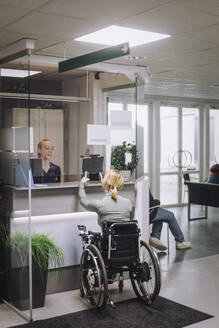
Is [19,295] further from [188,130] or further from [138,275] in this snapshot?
[188,130]

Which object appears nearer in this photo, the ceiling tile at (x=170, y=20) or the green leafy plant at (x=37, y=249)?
the ceiling tile at (x=170, y=20)

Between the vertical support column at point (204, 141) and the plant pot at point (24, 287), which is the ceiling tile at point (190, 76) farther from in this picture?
the plant pot at point (24, 287)

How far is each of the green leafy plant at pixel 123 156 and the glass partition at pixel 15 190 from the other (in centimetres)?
131

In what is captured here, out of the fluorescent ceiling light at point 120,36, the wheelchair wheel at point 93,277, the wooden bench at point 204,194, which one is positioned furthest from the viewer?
the wooden bench at point 204,194

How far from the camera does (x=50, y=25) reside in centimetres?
465

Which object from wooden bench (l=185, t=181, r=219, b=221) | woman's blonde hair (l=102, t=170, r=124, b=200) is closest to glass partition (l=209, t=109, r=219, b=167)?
wooden bench (l=185, t=181, r=219, b=221)

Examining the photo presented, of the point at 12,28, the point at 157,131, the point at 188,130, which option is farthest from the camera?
the point at 188,130

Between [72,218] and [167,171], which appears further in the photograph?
[167,171]

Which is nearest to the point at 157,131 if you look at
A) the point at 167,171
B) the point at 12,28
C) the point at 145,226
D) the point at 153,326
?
the point at 167,171

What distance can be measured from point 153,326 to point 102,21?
277 cm

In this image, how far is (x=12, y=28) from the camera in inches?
186

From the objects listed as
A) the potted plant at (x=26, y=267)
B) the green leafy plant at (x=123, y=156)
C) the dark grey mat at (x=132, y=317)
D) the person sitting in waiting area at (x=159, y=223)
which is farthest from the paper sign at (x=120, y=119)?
the dark grey mat at (x=132, y=317)

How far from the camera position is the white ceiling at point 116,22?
3.91 meters

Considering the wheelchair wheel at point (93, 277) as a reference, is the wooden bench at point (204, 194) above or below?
above
